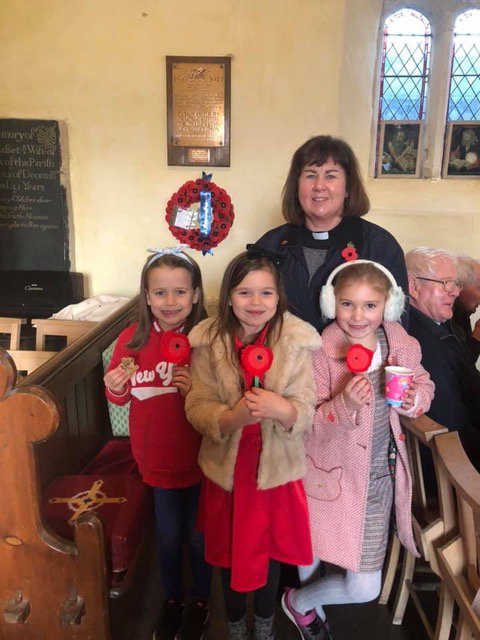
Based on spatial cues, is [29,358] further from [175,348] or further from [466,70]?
[466,70]

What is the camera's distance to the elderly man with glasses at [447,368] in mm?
1861

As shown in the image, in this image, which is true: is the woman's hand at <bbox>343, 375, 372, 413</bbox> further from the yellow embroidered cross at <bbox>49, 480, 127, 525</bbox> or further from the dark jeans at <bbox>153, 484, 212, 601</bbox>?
the yellow embroidered cross at <bbox>49, 480, 127, 525</bbox>

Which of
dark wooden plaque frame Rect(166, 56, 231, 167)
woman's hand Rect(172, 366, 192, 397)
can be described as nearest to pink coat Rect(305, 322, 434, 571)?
woman's hand Rect(172, 366, 192, 397)

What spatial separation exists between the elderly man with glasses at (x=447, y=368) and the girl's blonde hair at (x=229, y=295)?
0.70 meters

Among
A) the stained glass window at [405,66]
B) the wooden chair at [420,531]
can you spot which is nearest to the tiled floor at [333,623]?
the wooden chair at [420,531]

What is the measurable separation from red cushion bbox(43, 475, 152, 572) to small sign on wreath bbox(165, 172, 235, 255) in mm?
2182

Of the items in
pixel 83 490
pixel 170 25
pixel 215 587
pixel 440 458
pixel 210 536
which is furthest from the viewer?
pixel 170 25

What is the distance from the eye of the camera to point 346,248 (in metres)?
1.79

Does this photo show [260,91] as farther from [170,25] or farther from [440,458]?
[440,458]

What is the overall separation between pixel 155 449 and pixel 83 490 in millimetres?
412

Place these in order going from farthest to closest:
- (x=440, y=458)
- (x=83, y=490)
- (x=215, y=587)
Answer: (x=215, y=587)
(x=83, y=490)
(x=440, y=458)

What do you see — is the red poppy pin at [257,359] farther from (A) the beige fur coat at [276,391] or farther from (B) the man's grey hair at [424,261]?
(B) the man's grey hair at [424,261]

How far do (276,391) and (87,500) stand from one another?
3.03 ft

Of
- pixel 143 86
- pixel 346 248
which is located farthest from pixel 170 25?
pixel 346 248
